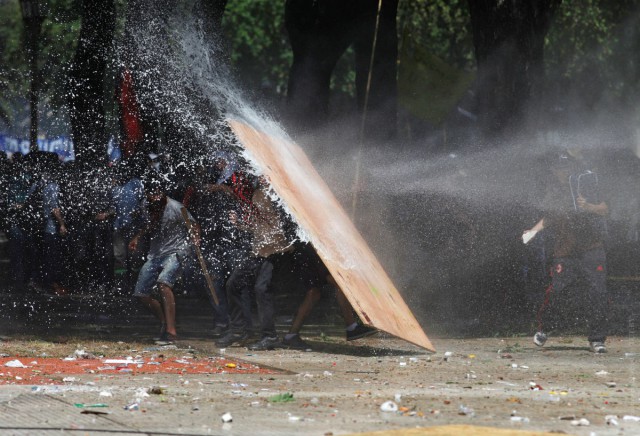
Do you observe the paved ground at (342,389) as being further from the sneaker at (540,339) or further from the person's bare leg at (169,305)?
the person's bare leg at (169,305)

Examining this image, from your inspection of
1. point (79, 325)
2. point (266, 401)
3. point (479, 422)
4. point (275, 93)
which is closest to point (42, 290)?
point (79, 325)

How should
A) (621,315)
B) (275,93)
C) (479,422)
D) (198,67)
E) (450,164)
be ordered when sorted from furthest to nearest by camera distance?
(275,93) → (450,164) → (621,315) → (198,67) → (479,422)

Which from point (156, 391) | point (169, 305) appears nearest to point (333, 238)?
point (169, 305)

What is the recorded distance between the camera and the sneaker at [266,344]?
10.4 meters

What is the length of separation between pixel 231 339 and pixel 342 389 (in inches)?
127

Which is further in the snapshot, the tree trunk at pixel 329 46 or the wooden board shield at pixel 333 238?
the tree trunk at pixel 329 46

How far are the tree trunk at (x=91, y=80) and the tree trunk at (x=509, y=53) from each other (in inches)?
191

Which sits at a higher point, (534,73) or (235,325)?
(534,73)

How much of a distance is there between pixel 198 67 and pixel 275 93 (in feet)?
91.6

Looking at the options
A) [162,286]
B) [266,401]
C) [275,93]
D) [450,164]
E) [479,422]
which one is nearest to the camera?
[479,422]

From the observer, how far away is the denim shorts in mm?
10836

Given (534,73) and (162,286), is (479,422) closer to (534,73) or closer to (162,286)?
(162,286)

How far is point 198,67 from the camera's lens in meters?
12.4

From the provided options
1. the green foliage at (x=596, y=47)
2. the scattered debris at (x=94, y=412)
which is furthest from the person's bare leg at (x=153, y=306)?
the green foliage at (x=596, y=47)
